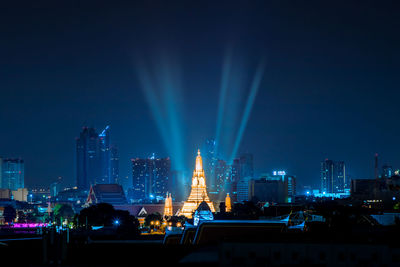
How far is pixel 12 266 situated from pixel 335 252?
1406 centimetres

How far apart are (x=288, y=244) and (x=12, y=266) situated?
12277 mm

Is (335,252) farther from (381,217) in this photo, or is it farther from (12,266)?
(381,217)

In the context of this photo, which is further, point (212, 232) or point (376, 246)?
point (212, 232)

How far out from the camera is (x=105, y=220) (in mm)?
127938

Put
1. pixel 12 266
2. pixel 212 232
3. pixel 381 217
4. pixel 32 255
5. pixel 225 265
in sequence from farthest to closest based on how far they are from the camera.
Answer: pixel 381 217, pixel 212 232, pixel 32 255, pixel 12 266, pixel 225 265

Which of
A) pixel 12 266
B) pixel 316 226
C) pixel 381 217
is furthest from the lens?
pixel 381 217

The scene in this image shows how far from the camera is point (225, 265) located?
29.8 m

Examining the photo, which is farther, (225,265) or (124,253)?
(124,253)

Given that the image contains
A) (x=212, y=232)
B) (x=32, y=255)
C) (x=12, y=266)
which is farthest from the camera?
(x=212, y=232)

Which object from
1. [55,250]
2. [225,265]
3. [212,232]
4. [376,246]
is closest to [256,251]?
[225,265]

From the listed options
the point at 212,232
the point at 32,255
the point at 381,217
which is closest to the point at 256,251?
the point at 32,255

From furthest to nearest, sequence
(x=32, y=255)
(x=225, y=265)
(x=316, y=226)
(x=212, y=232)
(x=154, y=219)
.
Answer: (x=154, y=219), (x=316, y=226), (x=212, y=232), (x=32, y=255), (x=225, y=265)

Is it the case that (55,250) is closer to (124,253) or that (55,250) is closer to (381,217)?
(124,253)

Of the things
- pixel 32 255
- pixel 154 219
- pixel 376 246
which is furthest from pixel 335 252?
pixel 154 219
